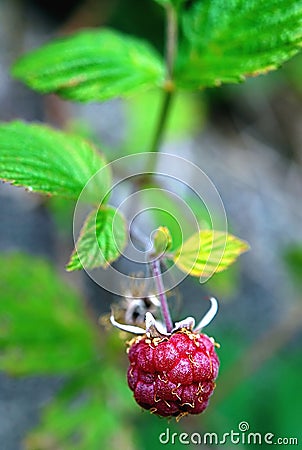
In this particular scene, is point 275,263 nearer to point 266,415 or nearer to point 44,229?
point 266,415

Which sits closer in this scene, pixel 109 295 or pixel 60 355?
pixel 60 355

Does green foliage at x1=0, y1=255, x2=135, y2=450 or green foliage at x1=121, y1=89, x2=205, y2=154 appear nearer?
green foliage at x1=0, y1=255, x2=135, y2=450

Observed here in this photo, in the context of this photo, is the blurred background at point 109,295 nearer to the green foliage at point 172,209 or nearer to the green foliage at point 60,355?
the green foliage at point 60,355

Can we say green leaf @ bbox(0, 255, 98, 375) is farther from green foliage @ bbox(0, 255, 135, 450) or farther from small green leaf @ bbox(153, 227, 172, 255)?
small green leaf @ bbox(153, 227, 172, 255)

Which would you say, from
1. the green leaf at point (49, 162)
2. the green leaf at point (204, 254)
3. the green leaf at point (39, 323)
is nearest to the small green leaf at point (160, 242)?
the green leaf at point (204, 254)

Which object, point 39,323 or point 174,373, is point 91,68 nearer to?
point 39,323

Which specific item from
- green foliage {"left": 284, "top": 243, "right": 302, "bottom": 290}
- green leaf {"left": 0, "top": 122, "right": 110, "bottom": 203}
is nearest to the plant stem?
green leaf {"left": 0, "top": 122, "right": 110, "bottom": 203}

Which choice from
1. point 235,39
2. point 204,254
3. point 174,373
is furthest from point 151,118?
point 174,373
